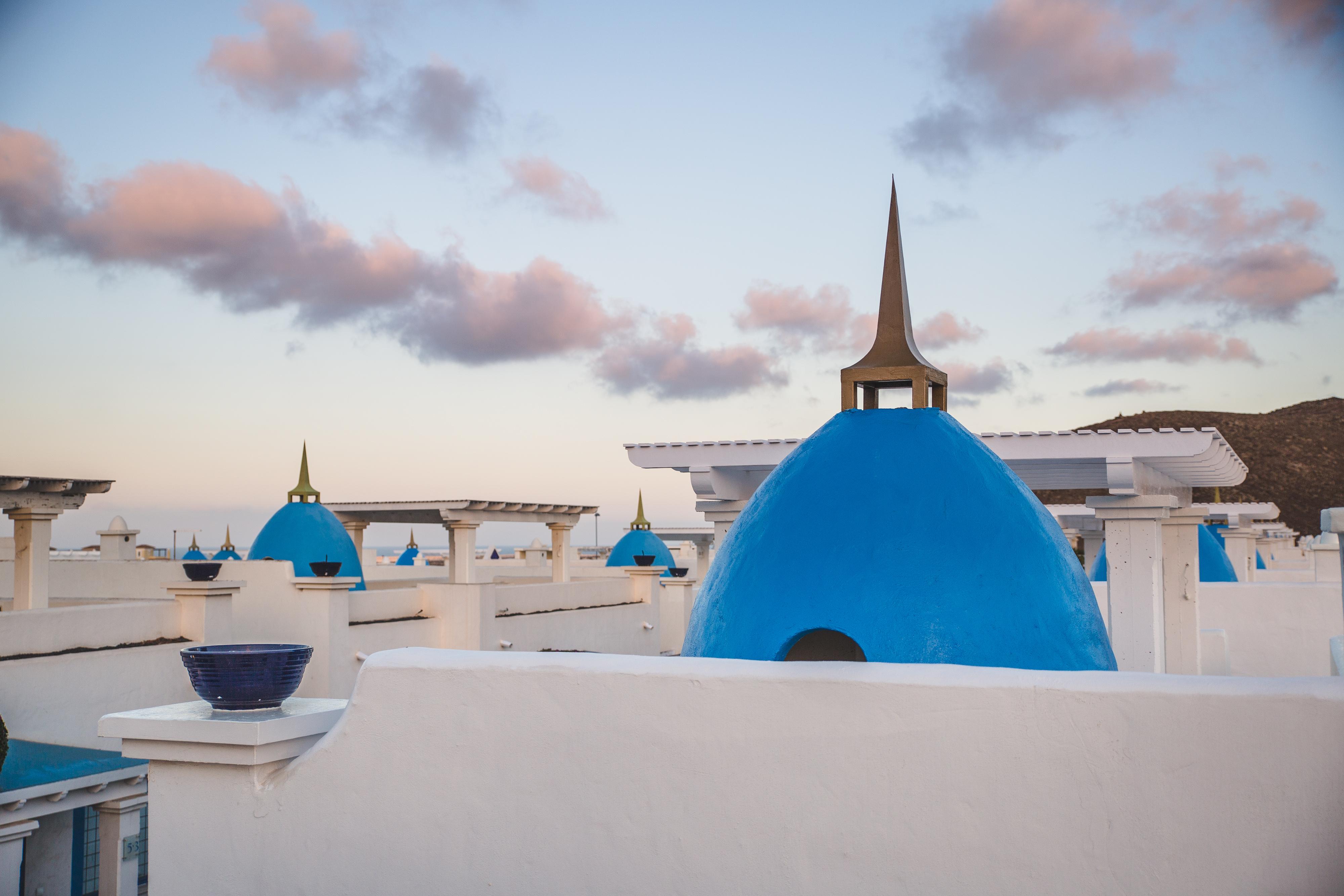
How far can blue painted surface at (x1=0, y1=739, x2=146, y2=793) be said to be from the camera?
941cm

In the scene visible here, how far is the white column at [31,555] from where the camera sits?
1409cm

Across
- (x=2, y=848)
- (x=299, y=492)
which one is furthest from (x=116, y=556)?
(x=2, y=848)

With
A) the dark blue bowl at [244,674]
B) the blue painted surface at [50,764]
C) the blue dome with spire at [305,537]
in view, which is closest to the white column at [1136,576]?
the dark blue bowl at [244,674]

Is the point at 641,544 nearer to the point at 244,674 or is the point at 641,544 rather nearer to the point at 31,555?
the point at 31,555

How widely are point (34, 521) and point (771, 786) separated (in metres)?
14.1

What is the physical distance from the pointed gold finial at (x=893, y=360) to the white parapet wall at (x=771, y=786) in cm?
251

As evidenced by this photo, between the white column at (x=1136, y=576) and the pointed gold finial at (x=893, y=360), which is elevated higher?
the pointed gold finial at (x=893, y=360)

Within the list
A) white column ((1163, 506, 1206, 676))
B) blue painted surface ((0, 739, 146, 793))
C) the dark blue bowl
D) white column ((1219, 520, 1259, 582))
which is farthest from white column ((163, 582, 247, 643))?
white column ((1219, 520, 1259, 582))

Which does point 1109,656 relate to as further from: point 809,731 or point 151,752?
point 151,752

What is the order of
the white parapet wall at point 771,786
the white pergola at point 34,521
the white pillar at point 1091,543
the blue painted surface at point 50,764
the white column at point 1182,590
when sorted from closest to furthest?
the white parapet wall at point 771,786 < the blue painted surface at point 50,764 < the white column at point 1182,590 < the white pergola at point 34,521 < the white pillar at point 1091,543

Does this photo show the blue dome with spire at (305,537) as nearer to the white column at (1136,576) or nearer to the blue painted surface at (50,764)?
the blue painted surface at (50,764)

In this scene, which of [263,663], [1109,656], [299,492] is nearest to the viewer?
[263,663]

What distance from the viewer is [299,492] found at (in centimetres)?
2281

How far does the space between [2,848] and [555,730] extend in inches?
293
